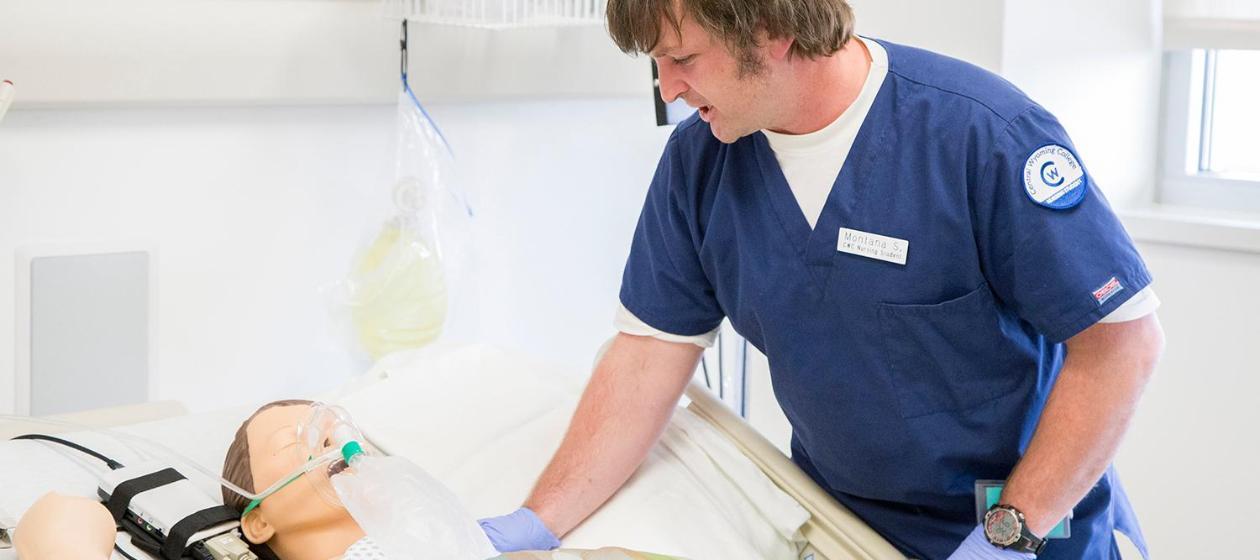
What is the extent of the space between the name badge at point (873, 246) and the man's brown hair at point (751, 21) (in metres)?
0.22

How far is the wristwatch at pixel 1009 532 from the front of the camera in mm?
1396

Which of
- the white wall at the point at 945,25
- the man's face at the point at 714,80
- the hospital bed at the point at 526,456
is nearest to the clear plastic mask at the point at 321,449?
the hospital bed at the point at 526,456

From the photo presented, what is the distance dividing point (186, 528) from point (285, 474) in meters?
0.14

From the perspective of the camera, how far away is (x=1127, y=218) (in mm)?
2529

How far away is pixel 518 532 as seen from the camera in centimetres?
153

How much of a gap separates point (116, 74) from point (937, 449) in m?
1.40

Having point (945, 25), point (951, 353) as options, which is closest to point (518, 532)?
point (951, 353)

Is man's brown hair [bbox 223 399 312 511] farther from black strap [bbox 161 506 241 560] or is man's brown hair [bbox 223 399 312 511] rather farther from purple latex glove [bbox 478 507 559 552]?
purple latex glove [bbox 478 507 559 552]

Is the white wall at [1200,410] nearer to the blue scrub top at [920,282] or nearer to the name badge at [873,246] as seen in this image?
the blue scrub top at [920,282]

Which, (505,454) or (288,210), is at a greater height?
(288,210)

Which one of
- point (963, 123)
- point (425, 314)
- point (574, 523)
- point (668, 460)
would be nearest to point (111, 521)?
point (574, 523)

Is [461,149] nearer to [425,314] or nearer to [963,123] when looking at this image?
[425,314]

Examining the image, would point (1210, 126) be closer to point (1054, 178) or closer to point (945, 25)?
Result: point (945, 25)

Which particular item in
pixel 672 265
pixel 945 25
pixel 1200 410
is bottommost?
pixel 1200 410
